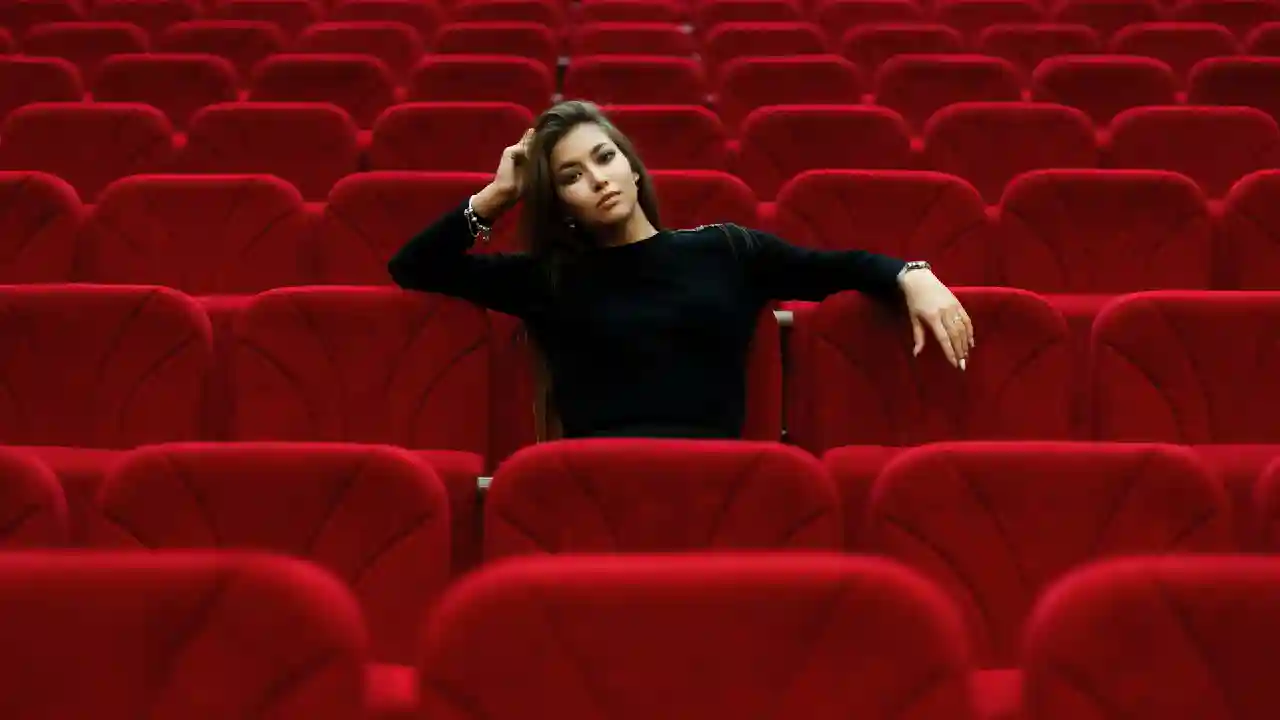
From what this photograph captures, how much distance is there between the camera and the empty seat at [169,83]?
0.91 meters

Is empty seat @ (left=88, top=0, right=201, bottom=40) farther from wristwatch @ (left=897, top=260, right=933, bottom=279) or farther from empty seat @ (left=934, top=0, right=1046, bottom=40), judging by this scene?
wristwatch @ (left=897, top=260, right=933, bottom=279)

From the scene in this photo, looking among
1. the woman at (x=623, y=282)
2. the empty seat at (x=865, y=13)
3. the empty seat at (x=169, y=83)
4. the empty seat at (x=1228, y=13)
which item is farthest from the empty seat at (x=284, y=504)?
the empty seat at (x=1228, y=13)

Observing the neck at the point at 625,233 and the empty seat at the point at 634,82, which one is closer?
the neck at the point at 625,233

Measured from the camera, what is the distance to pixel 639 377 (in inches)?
19.5

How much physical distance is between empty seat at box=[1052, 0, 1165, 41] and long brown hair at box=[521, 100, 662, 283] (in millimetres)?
724

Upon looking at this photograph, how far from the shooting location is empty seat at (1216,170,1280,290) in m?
0.65

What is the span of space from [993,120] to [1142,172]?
0.14 m

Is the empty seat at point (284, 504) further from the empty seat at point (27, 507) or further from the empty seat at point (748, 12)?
the empty seat at point (748, 12)

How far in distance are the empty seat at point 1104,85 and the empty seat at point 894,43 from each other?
0.39 feet

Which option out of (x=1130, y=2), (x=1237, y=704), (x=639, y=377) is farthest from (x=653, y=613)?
(x=1130, y=2)

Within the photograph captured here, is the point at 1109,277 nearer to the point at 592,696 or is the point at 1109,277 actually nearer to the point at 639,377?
the point at 639,377

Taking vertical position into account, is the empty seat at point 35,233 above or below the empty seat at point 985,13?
below

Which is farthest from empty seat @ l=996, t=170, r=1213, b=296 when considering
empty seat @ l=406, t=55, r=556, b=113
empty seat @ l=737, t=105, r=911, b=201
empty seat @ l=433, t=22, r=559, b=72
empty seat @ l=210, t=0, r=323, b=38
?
empty seat @ l=210, t=0, r=323, b=38

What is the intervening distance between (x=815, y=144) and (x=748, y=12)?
1.30 feet
